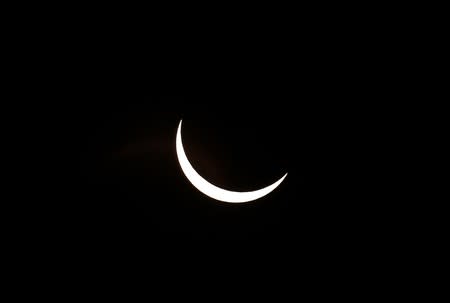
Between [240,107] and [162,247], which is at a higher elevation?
[240,107]

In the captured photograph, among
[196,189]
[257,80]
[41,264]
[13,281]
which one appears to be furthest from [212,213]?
[13,281]

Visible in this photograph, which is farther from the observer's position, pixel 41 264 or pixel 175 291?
pixel 175 291

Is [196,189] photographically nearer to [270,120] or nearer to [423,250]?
[270,120]

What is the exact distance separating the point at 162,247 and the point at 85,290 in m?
0.63

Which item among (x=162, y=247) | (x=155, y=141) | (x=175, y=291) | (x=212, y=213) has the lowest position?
(x=175, y=291)

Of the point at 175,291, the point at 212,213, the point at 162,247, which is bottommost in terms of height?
the point at 175,291

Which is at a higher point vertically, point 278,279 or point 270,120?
point 270,120

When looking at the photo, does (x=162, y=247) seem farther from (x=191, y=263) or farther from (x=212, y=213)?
(x=212, y=213)

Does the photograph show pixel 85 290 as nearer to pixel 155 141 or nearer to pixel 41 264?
pixel 41 264

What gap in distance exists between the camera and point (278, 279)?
2.73m

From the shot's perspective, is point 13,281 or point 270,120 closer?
point 13,281

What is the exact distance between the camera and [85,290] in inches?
101


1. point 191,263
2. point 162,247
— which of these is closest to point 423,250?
point 191,263

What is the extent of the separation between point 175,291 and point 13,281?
44.9 inches
